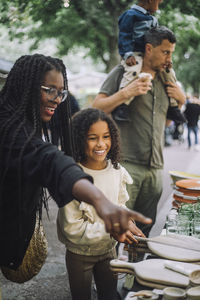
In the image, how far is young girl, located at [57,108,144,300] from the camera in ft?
6.91

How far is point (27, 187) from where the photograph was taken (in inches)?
64.4

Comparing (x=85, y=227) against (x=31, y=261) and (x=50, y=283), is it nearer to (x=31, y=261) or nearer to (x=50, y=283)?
(x=31, y=261)

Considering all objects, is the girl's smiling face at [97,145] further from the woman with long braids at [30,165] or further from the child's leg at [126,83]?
the child's leg at [126,83]

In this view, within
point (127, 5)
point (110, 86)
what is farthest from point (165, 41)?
point (127, 5)

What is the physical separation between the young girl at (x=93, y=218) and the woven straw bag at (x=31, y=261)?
140 millimetres

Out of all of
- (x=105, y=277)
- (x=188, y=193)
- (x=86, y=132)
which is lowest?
(x=105, y=277)

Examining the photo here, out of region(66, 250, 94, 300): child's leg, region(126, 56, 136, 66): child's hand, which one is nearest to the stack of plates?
region(66, 250, 94, 300): child's leg

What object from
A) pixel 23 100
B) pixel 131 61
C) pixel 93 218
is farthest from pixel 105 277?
pixel 131 61

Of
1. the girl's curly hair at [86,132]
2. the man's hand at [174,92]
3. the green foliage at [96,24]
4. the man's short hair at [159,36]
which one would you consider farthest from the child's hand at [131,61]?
the green foliage at [96,24]

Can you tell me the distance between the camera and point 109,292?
2311 mm

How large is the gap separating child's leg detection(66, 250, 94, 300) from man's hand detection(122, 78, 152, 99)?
4.77 ft

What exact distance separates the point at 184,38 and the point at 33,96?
34.6 ft

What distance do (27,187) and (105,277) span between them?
99 centimetres

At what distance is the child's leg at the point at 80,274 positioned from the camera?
222cm
